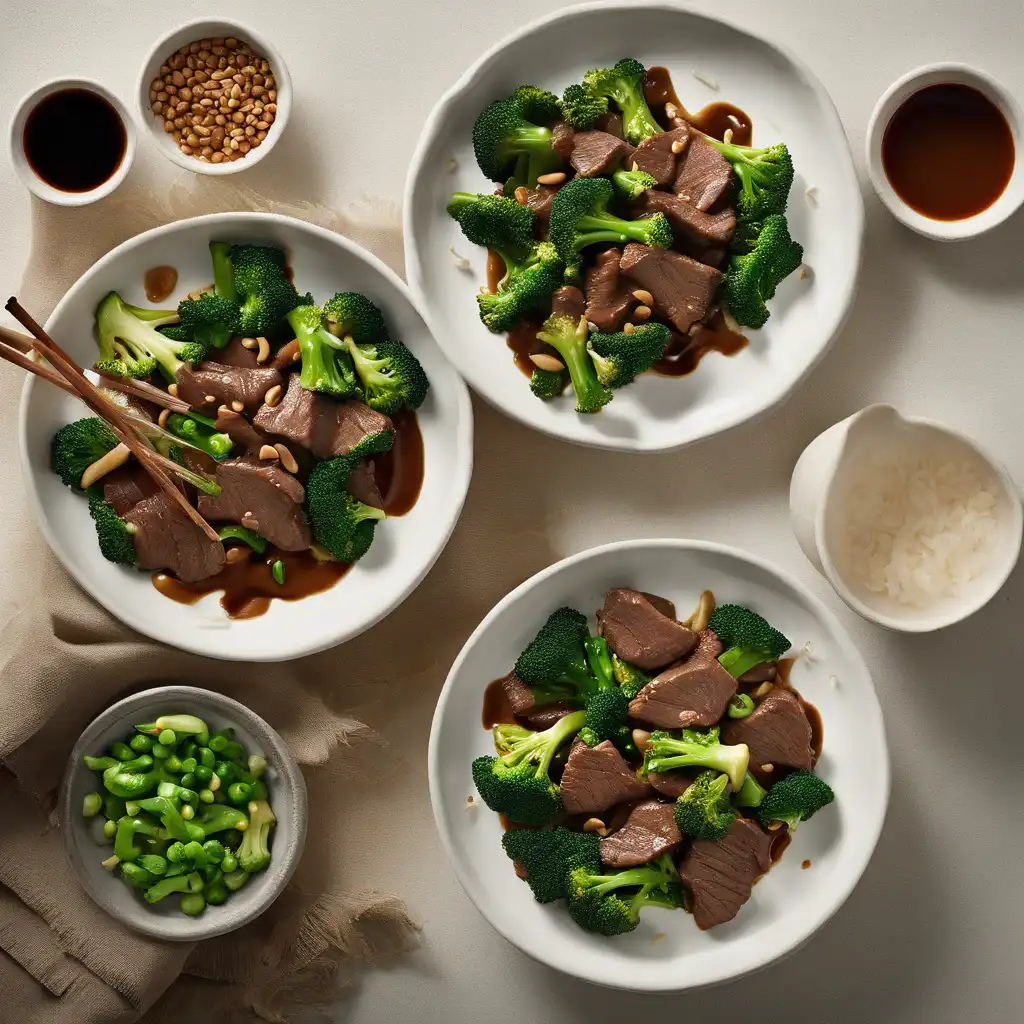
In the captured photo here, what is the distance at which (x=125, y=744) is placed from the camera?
3.20 m

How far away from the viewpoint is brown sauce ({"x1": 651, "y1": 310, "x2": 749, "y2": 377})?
10.5 ft

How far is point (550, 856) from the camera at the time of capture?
10.2 feet

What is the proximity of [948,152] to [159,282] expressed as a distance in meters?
2.56

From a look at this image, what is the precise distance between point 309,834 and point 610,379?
6.20ft

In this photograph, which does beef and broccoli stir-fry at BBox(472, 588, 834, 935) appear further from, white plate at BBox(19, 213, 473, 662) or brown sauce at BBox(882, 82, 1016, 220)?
brown sauce at BBox(882, 82, 1016, 220)

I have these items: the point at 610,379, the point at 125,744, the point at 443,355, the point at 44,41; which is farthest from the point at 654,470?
the point at 44,41

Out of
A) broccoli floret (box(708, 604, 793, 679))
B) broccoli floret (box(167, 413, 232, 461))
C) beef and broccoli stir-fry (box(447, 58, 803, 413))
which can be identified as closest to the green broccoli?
beef and broccoli stir-fry (box(447, 58, 803, 413))

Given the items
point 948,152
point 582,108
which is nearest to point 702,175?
point 582,108

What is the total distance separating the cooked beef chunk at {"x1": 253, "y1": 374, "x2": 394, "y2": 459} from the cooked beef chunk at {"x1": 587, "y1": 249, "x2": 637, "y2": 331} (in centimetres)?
74

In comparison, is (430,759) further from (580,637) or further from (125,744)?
(125,744)

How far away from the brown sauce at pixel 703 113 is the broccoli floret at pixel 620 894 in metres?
2.29

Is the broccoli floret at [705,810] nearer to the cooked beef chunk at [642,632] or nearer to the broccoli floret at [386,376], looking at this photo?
the cooked beef chunk at [642,632]

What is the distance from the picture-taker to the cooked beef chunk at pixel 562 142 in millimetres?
3078

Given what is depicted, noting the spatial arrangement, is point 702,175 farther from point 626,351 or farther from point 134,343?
point 134,343
